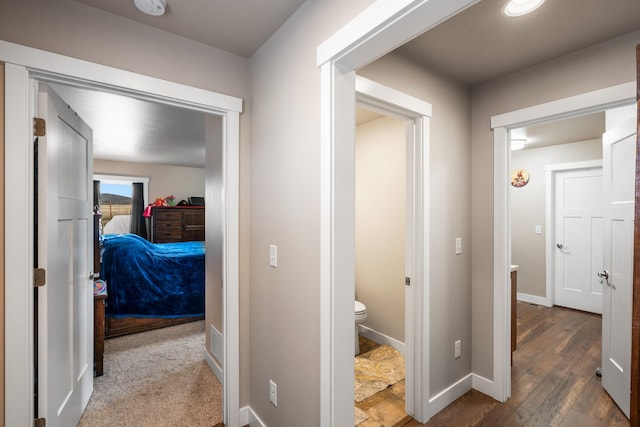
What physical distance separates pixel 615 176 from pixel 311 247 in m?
2.34

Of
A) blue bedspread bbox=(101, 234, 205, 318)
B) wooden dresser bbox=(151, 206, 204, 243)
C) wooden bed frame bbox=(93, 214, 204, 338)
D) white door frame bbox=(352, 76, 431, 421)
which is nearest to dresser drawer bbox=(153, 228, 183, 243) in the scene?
wooden dresser bbox=(151, 206, 204, 243)

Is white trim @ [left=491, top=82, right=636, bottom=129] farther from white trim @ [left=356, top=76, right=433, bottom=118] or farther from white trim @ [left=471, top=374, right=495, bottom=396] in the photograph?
white trim @ [left=471, top=374, right=495, bottom=396]

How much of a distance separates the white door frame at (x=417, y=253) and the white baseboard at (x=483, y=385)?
0.62 metres

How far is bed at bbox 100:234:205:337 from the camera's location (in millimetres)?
3455

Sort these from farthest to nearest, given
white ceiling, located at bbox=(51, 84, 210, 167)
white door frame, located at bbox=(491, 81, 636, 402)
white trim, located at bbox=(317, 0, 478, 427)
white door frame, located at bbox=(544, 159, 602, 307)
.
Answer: white door frame, located at bbox=(544, 159, 602, 307)
white ceiling, located at bbox=(51, 84, 210, 167)
white door frame, located at bbox=(491, 81, 636, 402)
white trim, located at bbox=(317, 0, 478, 427)

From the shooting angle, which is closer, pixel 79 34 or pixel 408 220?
pixel 79 34

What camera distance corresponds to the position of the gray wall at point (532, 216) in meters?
4.68

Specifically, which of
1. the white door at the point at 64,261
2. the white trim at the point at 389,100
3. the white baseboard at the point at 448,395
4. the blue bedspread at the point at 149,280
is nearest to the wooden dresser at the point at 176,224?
the blue bedspread at the point at 149,280

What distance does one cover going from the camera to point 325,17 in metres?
1.38

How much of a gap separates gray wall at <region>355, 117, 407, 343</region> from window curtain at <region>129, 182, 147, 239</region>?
5199 mm

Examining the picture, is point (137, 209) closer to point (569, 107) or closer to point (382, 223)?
point (382, 223)

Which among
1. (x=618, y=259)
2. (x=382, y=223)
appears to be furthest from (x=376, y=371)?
(x=618, y=259)

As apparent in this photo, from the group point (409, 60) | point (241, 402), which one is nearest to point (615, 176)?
point (409, 60)

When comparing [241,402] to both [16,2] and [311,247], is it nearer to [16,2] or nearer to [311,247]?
[311,247]
